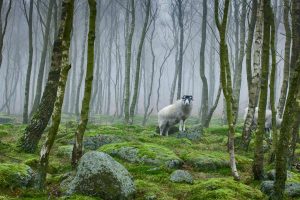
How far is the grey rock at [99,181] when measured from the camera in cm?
809

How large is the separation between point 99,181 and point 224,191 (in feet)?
9.19

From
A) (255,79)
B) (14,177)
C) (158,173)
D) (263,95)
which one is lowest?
(158,173)

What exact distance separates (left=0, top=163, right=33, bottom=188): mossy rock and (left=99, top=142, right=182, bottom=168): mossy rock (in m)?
3.94

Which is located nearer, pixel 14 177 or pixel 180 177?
pixel 14 177

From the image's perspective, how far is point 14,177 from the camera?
8.36m

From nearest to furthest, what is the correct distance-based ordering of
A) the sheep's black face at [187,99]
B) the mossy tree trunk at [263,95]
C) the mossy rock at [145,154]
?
the mossy tree trunk at [263,95]
the mossy rock at [145,154]
the sheep's black face at [187,99]

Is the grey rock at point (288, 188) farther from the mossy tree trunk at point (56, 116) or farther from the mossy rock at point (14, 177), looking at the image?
the mossy rock at point (14, 177)

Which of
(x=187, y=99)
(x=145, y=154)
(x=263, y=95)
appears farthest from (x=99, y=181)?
(x=187, y=99)

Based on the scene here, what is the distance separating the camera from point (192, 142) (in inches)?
706

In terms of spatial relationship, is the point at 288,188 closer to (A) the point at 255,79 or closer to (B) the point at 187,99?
(A) the point at 255,79

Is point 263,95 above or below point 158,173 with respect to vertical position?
above

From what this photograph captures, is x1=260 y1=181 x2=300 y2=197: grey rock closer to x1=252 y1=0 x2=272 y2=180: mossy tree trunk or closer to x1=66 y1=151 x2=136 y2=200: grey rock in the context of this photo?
x1=252 y1=0 x2=272 y2=180: mossy tree trunk

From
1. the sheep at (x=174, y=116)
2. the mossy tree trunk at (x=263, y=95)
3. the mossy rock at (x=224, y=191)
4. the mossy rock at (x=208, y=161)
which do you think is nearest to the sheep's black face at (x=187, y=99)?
the sheep at (x=174, y=116)

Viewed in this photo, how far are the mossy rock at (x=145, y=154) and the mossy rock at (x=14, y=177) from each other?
3.94 m
